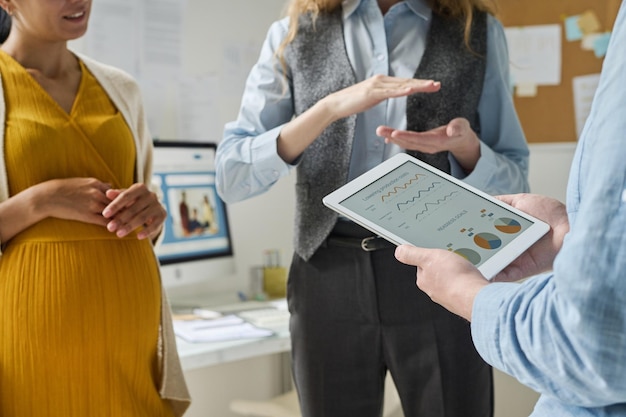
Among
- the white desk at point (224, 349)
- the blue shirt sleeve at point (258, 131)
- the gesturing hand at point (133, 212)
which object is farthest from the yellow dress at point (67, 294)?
the white desk at point (224, 349)

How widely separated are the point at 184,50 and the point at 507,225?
191 cm

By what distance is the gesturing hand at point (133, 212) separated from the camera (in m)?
1.38

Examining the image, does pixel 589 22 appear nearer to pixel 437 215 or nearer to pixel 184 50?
pixel 184 50

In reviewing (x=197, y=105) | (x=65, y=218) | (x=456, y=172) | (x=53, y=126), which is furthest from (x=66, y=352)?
(x=197, y=105)

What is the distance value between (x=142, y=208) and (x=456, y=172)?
61 cm

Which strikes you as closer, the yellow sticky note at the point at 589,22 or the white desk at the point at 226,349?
the white desk at the point at 226,349

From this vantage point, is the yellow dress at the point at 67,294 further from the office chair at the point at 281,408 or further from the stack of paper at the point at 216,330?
the office chair at the point at 281,408

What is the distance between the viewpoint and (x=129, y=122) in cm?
153

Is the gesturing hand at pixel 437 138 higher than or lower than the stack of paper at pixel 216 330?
→ higher

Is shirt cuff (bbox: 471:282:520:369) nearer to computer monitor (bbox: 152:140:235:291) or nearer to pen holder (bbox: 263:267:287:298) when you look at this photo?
computer monitor (bbox: 152:140:235:291)

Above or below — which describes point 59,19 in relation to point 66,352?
above

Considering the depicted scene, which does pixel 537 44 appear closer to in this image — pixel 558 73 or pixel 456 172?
pixel 558 73

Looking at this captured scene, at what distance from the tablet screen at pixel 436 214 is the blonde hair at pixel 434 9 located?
1.78 ft

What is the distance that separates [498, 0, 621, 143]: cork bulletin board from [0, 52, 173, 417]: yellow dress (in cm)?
184
